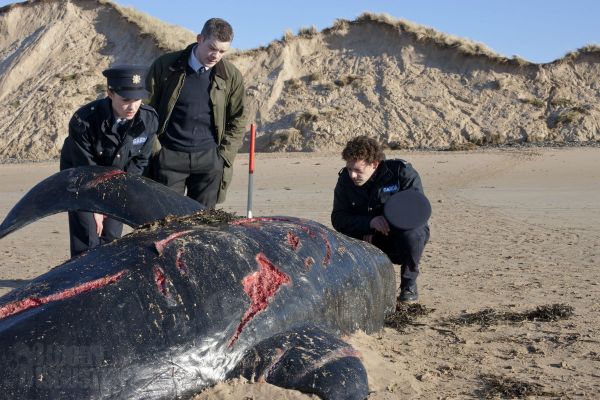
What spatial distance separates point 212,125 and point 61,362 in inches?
164

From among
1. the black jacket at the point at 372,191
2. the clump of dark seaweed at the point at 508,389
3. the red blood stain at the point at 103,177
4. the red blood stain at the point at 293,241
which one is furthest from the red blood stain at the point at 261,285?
the black jacket at the point at 372,191

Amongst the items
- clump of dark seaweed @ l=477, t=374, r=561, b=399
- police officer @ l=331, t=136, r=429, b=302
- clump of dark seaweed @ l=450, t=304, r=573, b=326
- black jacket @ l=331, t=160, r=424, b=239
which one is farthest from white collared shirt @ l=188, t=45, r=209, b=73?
clump of dark seaweed @ l=477, t=374, r=561, b=399

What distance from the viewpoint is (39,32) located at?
42.3 m

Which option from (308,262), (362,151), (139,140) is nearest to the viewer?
(308,262)

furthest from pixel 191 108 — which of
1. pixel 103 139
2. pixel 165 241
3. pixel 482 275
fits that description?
pixel 482 275

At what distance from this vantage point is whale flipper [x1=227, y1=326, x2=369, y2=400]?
193 inches

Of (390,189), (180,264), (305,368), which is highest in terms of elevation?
(390,189)

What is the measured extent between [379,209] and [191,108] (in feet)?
6.58

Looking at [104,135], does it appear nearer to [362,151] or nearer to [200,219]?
[200,219]

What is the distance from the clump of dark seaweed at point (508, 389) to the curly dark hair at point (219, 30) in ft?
12.3

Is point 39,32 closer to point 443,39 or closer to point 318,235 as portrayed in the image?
point 443,39

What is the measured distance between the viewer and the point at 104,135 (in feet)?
23.4

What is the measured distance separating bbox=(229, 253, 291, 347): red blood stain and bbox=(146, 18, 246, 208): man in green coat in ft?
8.89

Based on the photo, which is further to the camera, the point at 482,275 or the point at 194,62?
the point at 482,275
